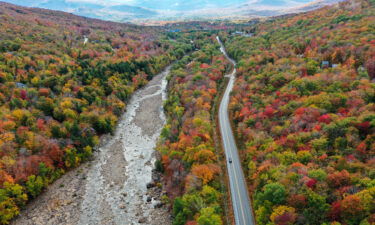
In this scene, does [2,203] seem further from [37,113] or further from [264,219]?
[264,219]

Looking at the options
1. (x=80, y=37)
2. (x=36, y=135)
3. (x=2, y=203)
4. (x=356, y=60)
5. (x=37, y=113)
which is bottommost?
Answer: (x=2, y=203)

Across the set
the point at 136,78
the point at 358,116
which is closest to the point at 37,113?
the point at 136,78

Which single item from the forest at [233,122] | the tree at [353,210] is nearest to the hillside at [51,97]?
the forest at [233,122]

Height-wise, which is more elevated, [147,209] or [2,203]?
[2,203]

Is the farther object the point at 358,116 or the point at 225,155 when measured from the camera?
the point at 225,155

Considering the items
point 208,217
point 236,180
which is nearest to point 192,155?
point 236,180

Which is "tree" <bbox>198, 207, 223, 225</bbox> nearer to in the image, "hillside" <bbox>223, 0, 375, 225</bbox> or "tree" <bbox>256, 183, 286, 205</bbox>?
"hillside" <bbox>223, 0, 375, 225</bbox>
